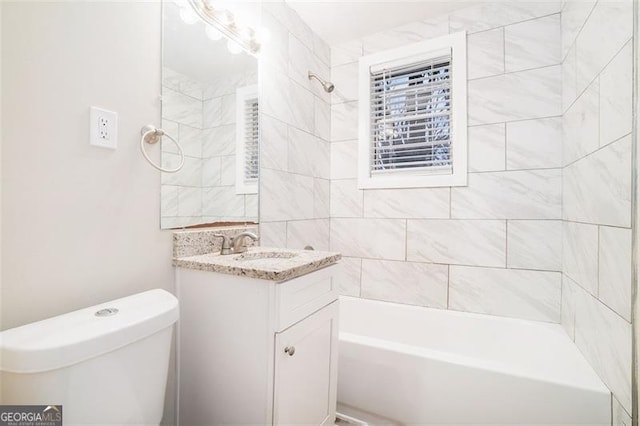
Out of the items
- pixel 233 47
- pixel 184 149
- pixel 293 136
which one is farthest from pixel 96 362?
pixel 293 136

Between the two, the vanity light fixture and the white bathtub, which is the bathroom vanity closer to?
the white bathtub

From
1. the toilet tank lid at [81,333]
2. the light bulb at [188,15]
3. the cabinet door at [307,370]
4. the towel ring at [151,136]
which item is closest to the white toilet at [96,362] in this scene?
the toilet tank lid at [81,333]

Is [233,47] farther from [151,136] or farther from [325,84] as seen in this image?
[325,84]

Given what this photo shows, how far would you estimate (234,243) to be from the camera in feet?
4.91

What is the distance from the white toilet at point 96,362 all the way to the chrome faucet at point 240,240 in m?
0.50

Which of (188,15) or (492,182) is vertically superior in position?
(188,15)

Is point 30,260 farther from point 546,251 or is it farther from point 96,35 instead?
point 546,251

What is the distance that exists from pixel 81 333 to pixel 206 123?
1.02 meters

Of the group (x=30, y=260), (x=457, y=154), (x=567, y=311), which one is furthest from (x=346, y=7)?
(x=567, y=311)

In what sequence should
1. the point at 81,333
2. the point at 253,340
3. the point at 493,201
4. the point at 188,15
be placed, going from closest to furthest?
the point at 81,333
the point at 253,340
the point at 188,15
the point at 493,201

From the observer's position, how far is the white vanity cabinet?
3.59ft

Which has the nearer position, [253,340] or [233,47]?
[253,340]

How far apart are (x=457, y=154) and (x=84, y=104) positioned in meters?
2.07

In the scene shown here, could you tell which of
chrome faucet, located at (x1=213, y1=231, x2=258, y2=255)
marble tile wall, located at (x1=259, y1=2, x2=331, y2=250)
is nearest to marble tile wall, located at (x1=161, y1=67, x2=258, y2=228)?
chrome faucet, located at (x1=213, y1=231, x2=258, y2=255)
